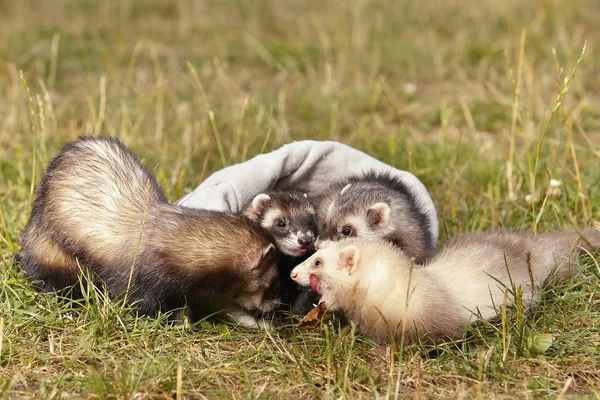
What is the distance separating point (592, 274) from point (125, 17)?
6923mm

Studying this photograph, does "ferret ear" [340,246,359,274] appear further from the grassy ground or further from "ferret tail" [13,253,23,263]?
"ferret tail" [13,253,23,263]

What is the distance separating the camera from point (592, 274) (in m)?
3.21

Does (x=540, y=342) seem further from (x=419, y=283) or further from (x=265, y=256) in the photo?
(x=265, y=256)

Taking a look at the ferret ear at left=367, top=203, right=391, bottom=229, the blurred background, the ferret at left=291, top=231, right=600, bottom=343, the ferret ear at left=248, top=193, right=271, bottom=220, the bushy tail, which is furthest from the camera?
the blurred background

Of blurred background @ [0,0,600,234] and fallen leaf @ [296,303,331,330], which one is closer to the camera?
fallen leaf @ [296,303,331,330]

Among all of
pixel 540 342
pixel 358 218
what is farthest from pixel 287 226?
pixel 540 342

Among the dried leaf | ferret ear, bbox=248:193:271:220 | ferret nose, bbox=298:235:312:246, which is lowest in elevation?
the dried leaf

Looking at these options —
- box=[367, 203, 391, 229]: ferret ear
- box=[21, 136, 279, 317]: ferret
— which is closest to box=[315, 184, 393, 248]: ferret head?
box=[367, 203, 391, 229]: ferret ear

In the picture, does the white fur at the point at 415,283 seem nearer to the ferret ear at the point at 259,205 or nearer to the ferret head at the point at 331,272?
the ferret head at the point at 331,272

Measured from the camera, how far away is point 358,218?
3324mm

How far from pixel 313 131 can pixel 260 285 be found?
2.45 metres

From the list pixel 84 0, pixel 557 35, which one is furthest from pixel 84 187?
pixel 84 0

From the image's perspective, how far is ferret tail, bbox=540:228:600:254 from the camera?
131 inches

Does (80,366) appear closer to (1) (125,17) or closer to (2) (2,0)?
(1) (125,17)
